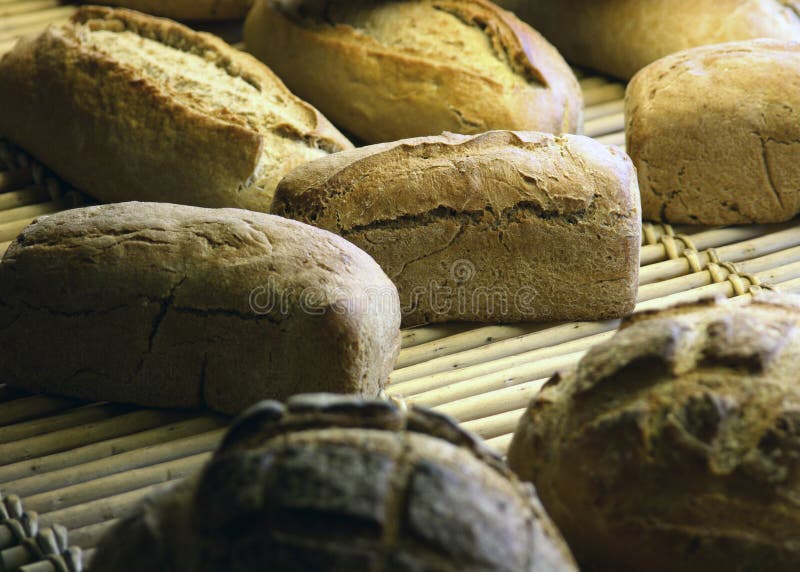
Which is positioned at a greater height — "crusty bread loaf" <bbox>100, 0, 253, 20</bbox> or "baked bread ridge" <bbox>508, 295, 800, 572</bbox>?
"baked bread ridge" <bbox>508, 295, 800, 572</bbox>

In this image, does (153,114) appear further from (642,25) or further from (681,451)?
Answer: (681,451)

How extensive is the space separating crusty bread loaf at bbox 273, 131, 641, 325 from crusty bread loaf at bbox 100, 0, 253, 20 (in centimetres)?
105

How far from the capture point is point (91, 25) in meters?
2.30

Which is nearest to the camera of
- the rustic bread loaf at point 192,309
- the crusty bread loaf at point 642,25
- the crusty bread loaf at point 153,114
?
the rustic bread loaf at point 192,309

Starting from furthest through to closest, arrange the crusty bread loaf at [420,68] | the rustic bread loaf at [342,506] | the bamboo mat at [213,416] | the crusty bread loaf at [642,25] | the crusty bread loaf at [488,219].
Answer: the crusty bread loaf at [642,25] → the crusty bread loaf at [420,68] → the crusty bread loaf at [488,219] → the bamboo mat at [213,416] → the rustic bread loaf at [342,506]

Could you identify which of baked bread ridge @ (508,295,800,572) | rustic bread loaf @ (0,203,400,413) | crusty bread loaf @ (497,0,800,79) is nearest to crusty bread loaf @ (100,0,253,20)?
crusty bread loaf @ (497,0,800,79)

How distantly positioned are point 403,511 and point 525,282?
0.97 meters

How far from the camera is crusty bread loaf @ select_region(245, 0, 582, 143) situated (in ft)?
7.26

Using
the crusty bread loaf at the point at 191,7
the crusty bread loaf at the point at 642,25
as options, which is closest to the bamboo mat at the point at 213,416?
the crusty bread loaf at the point at 642,25

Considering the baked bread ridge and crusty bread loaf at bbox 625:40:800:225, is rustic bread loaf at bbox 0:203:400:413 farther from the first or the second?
crusty bread loaf at bbox 625:40:800:225

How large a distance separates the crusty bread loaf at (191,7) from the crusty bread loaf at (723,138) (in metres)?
1.15

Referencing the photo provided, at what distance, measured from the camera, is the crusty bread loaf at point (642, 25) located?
238cm

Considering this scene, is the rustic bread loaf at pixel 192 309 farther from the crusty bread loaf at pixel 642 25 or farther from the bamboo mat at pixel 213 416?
the crusty bread loaf at pixel 642 25

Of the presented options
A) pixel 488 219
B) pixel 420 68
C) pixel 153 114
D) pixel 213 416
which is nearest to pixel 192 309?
pixel 213 416
